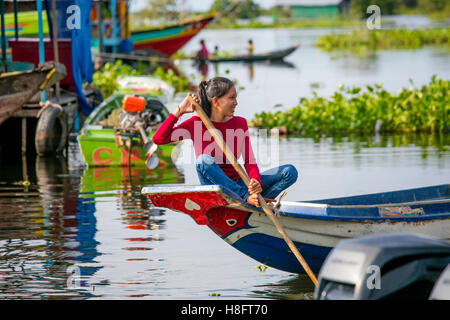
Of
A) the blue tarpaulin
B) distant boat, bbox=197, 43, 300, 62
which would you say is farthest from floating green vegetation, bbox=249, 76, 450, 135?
distant boat, bbox=197, 43, 300, 62

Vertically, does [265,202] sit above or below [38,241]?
above

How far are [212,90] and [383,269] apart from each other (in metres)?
2.88

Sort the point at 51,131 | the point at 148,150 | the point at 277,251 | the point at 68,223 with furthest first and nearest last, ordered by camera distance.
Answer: the point at 51,131 → the point at 148,150 → the point at 68,223 → the point at 277,251

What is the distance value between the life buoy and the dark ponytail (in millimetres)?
8526

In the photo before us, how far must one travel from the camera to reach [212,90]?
705 cm

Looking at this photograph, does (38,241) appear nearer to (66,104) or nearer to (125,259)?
(125,259)

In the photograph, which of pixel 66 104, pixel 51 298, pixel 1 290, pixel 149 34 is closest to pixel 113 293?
pixel 51 298

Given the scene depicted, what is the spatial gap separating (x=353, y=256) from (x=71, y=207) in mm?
7009

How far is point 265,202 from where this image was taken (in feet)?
22.3

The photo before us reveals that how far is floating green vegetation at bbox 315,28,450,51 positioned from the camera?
55.1 metres

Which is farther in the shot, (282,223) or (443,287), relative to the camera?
(282,223)

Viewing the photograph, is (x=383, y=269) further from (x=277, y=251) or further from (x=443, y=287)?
(x=277, y=251)

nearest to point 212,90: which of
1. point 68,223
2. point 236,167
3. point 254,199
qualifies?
point 236,167

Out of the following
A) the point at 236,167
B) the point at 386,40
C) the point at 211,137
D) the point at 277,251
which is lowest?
the point at 277,251
